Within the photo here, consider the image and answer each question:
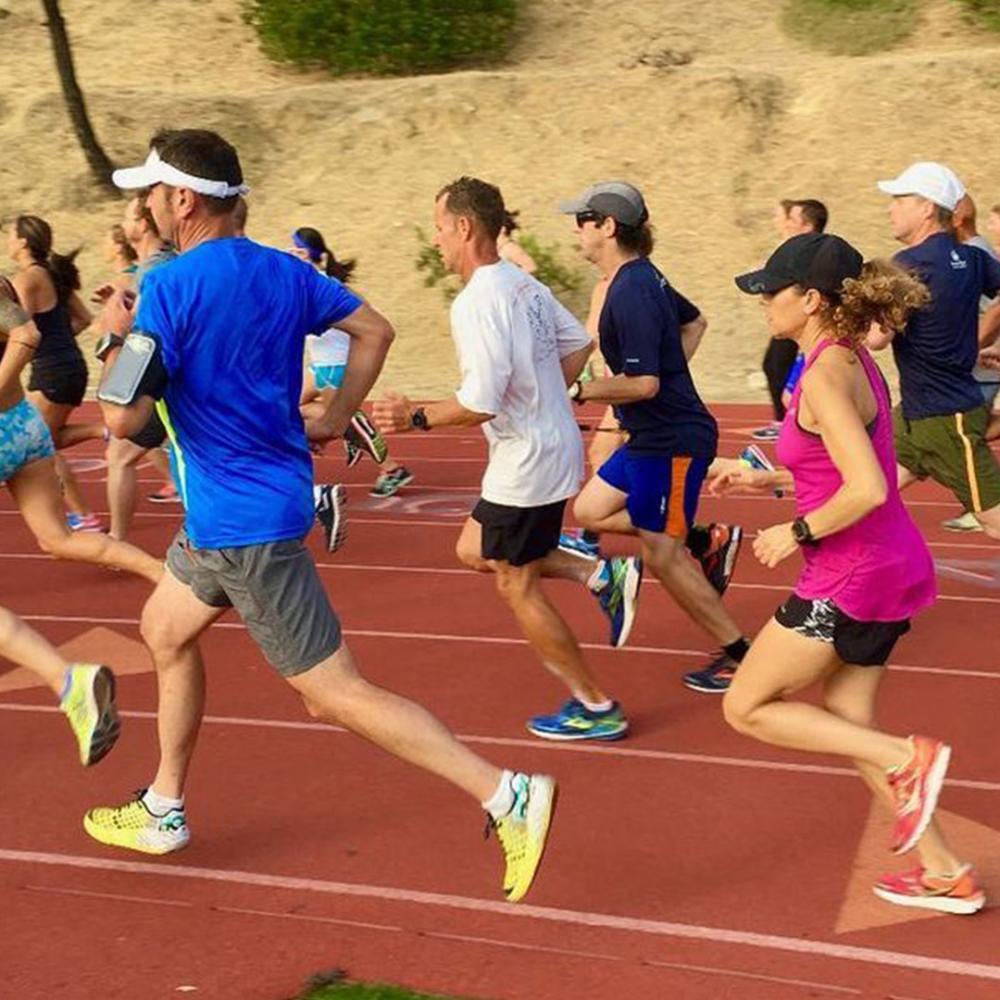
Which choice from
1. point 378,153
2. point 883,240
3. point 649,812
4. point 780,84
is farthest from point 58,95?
point 649,812

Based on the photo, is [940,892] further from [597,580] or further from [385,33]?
[385,33]

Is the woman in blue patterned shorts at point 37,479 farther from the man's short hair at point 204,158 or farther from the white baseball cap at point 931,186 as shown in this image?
the white baseball cap at point 931,186

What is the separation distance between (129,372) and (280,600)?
0.75 meters

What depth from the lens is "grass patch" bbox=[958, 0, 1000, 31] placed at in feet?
90.0

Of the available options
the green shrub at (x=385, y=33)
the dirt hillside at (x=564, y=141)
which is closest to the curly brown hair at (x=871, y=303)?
the dirt hillside at (x=564, y=141)

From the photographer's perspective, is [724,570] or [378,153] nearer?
[724,570]

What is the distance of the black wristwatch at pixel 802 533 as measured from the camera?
15.8 feet

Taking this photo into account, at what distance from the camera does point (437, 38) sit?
1079 inches

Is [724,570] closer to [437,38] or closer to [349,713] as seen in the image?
[349,713]

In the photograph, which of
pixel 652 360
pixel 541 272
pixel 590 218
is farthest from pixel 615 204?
pixel 541 272

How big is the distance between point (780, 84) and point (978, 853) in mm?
21228

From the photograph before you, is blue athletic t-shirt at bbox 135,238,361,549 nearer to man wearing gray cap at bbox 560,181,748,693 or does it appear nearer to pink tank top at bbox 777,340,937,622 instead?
pink tank top at bbox 777,340,937,622

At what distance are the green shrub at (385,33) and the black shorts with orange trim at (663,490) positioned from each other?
2121cm

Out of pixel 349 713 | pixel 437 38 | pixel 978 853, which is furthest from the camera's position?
pixel 437 38
